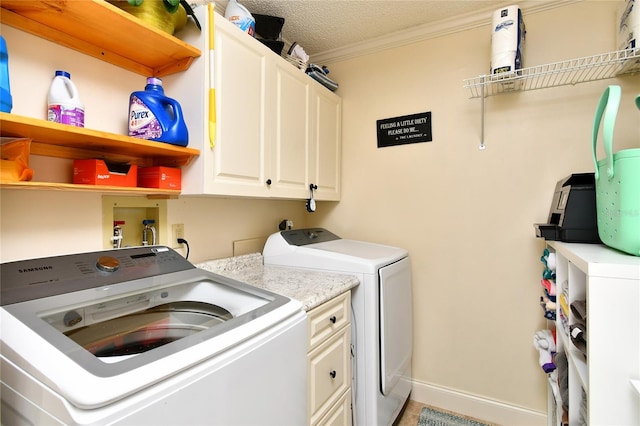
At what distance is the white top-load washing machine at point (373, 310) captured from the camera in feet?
5.36

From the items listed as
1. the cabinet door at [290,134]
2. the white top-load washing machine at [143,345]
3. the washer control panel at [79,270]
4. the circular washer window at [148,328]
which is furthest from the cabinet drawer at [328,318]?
the cabinet door at [290,134]

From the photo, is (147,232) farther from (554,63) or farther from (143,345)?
(554,63)

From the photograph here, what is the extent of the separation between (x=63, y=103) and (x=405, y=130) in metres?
1.85

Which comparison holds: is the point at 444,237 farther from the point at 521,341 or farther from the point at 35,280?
the point at 35,280

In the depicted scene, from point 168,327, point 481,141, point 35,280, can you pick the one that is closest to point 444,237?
point 481,141

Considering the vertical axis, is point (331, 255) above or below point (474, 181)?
below

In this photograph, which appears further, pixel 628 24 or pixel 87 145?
pixel 628 24

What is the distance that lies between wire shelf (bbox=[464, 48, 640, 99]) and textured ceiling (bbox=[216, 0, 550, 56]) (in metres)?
0.41

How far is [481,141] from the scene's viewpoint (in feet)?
6.46

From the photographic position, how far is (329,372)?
4.75 feet

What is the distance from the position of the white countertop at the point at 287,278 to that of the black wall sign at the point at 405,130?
42.7 inches

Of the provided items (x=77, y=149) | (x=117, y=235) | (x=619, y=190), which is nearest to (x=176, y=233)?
(x=117, y=235)

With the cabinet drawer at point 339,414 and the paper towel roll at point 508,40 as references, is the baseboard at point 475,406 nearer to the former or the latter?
the cabinet drawer at point 339,414

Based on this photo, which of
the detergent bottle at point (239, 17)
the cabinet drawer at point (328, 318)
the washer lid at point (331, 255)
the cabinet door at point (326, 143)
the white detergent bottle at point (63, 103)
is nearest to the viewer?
the white detergent bottle at point (63, 103)
